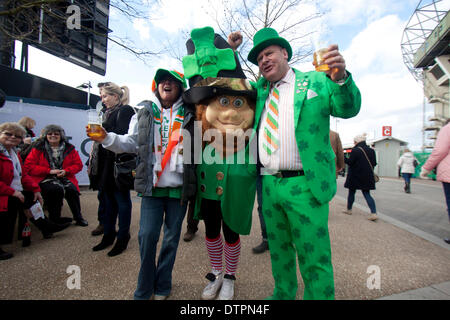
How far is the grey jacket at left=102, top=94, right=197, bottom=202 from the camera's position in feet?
5.40

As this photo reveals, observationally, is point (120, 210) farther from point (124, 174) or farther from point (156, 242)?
point (156, 242)

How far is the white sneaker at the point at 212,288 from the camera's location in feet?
5.91

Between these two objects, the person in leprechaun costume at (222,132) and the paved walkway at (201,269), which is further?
the paved walkway at (201,269)

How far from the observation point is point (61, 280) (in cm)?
207

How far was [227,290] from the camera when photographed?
1809 millimetres

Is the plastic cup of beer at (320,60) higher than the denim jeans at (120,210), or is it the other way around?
the plastic cup of beer at (320,60)

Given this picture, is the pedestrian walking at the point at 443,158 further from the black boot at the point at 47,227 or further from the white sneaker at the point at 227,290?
the black boot at the point at 47,227

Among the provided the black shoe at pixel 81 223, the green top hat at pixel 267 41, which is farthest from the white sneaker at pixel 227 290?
the black shoe at pixel 81 223

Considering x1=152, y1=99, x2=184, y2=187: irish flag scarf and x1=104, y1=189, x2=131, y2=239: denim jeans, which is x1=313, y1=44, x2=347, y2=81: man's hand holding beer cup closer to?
x1=152, y1=99, x2=184, y2=187: irish flag scarf

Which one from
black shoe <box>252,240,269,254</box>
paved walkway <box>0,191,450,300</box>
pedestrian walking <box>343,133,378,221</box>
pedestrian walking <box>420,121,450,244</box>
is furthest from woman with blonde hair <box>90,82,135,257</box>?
pedestrian walking <box>343,133,378,221</box>

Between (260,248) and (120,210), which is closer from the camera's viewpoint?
(120,210)

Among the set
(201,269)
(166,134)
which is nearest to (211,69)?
(166,134)

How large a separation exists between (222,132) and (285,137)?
48 cm

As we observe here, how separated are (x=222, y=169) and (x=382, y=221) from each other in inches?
174
